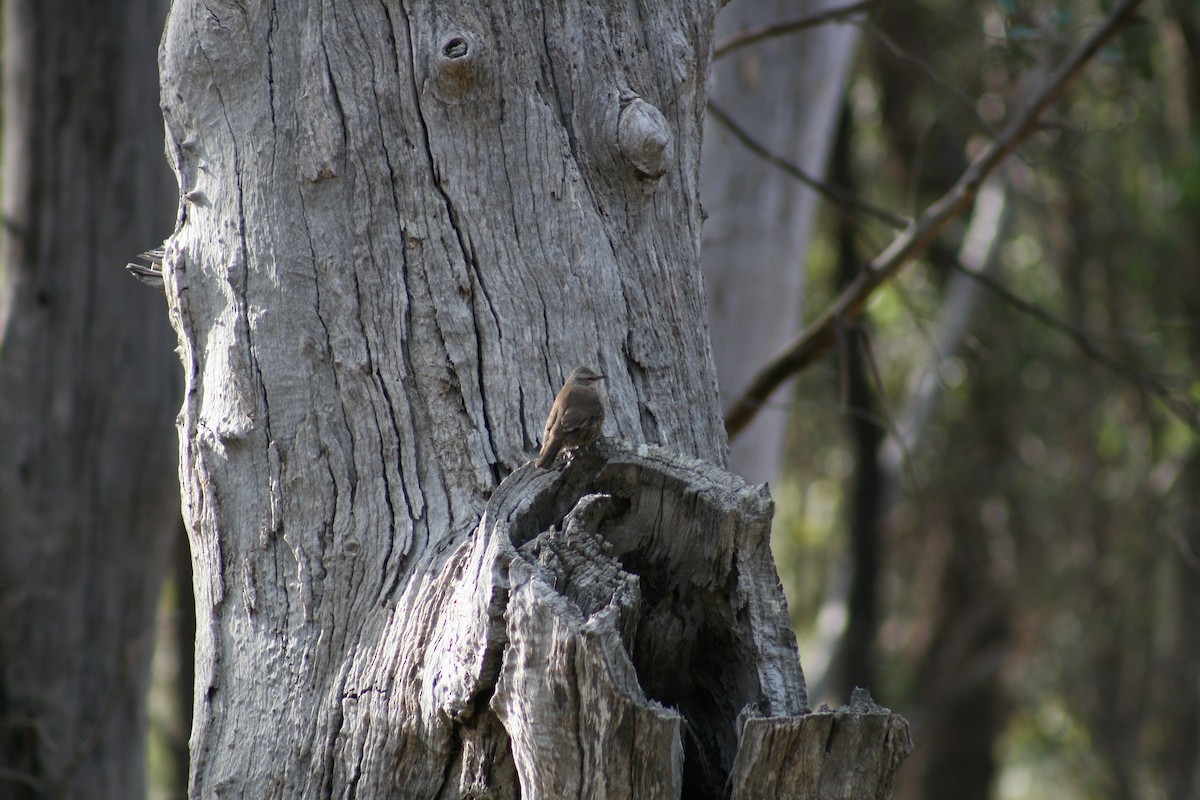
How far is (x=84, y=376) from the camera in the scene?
500cm

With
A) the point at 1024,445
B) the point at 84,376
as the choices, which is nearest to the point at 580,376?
the point at 84,376

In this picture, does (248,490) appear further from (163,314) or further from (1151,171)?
(1151,171)

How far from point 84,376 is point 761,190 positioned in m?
3.47

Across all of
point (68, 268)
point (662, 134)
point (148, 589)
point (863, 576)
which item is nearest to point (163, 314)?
point (68, 268)

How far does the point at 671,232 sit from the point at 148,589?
343 cm

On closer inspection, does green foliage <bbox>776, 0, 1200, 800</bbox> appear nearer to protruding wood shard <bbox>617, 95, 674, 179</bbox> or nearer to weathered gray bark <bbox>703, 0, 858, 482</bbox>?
weathered gray bark <bbox>703, 0, 858, 482</bbox>

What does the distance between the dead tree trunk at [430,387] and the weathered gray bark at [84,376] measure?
8.56 ft

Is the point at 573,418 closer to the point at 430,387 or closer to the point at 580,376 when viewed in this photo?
the point at 580,376

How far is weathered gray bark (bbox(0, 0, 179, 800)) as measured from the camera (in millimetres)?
4918

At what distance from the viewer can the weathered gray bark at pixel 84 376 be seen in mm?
4918

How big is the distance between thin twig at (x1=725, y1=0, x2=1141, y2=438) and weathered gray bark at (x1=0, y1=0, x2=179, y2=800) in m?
2.50

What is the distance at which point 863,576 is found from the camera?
1155 centimetres

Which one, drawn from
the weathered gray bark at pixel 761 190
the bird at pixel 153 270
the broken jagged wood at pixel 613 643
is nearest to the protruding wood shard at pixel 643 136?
the broken jagged wood at pixel 613 643

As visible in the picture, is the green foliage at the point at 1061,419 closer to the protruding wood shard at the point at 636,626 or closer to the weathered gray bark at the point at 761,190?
the weathered gray bark at the point at 761,190
